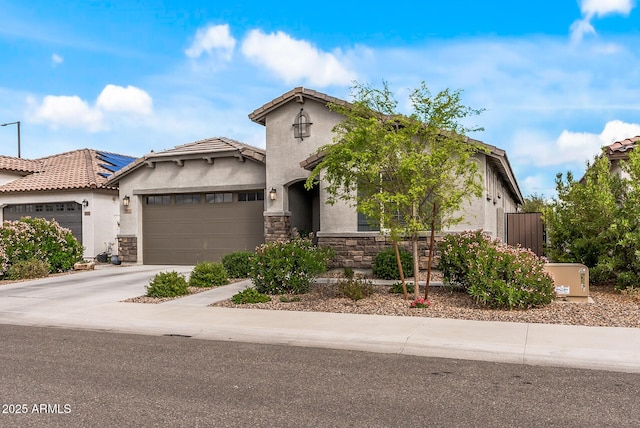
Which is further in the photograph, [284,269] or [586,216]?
[586,216]

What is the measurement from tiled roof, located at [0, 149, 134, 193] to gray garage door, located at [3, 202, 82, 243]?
2.72 ft

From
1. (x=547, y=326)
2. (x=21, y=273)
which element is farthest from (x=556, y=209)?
(x=21, y=273)

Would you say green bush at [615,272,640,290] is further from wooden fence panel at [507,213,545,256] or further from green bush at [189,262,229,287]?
green bush at [189,262,229,287]

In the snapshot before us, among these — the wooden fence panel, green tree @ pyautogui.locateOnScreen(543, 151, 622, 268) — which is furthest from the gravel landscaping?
the wooden fence panel

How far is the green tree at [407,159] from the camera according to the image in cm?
970

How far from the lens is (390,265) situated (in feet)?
46.9

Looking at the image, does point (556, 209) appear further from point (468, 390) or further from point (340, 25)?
point (468, 390)

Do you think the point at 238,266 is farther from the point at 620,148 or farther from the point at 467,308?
the point at 620,148

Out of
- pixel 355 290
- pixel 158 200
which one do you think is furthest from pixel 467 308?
pixel 158 200

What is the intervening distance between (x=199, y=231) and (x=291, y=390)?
14.8 m

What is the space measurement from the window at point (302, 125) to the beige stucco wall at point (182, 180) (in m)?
2.13

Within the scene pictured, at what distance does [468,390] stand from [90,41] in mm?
15294

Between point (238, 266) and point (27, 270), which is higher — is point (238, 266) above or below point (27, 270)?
above

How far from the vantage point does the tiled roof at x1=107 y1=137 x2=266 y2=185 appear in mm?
18359
